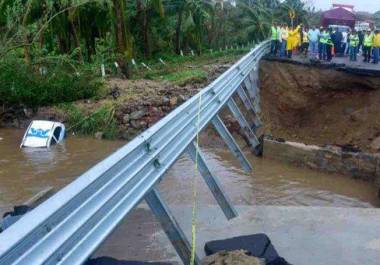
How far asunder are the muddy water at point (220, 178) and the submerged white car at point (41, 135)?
282 mm

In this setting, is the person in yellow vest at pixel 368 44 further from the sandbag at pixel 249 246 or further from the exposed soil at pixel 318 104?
the sandbag at pixel 249 246

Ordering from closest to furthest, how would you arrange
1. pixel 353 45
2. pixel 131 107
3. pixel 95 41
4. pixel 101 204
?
pixel 101 204 < pixel 131 107 < pixel 353 45 < pixel 95 41

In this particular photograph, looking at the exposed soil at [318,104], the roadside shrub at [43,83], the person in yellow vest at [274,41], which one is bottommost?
the exposed soil at [318,104]

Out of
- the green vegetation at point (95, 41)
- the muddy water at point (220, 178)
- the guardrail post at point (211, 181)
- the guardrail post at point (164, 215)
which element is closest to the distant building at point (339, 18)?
the green vegetation at point (95, 41)

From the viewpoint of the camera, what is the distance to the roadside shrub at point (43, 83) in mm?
17641

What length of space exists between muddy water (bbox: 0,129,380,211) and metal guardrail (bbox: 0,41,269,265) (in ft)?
14.8

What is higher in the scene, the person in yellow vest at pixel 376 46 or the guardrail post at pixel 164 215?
the guardrail post at pixel 164 215

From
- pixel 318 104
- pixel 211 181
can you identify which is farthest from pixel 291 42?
pixel 211 181

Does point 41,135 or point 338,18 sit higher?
point 338,18

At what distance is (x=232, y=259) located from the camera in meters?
3.90

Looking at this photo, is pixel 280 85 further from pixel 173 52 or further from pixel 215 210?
pixel 173 52

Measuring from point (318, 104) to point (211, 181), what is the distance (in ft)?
48.7

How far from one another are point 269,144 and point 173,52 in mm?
27548

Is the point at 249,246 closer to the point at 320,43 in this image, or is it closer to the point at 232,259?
the point at 232,259
